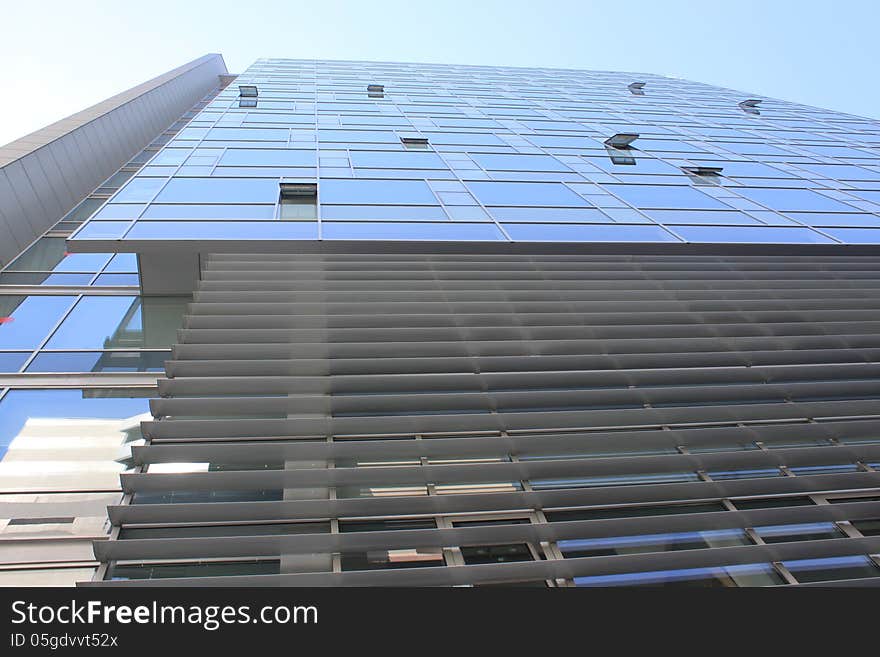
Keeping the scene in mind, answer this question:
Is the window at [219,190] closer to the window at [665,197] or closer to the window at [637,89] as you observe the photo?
the window at [665,197]

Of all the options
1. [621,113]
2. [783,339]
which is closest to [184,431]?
[783,339]

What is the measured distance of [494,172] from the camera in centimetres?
1250

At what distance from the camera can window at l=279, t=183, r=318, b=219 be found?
9367 mm

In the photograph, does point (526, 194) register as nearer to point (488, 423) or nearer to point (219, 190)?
point (219, 190)

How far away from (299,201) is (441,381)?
5.56 m

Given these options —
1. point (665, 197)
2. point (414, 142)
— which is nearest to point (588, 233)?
point (665, 197)

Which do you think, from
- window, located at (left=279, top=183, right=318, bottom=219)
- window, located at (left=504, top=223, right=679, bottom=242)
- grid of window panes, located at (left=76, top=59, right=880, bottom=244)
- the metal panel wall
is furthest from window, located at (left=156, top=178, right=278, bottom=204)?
window, located at (left=504, top=223, right=679, bottom=242)

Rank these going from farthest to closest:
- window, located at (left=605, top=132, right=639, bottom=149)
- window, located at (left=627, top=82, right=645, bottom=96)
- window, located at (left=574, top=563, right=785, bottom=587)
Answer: window, located at (left=627, top=82, right=645, bottom=96)
window, located at (left=605, top=132, right=639, bottom=149)
window, located at (left=574, top=563, right=785, bottom=587)

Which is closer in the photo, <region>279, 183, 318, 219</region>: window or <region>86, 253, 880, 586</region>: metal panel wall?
<region>86, 253, 880, 586</region>: metal panel wall

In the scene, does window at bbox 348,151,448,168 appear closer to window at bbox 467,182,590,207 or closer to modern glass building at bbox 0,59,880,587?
modern glass building at bbox 0,59,880,587

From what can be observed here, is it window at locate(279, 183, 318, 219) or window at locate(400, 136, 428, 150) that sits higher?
window at locate(400, 136, 428, 150)

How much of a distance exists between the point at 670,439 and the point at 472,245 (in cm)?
438

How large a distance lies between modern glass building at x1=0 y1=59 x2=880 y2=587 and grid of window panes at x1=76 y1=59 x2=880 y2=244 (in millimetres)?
118

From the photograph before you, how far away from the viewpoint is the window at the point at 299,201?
30.7 feet
